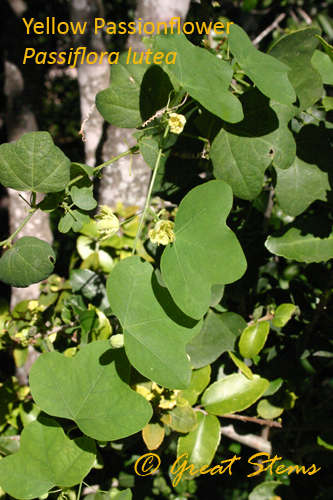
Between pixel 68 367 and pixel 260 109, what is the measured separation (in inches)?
22.4

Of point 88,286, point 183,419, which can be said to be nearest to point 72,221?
point 88,286

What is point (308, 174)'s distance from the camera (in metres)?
0.68

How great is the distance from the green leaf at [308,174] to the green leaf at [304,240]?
78 mm

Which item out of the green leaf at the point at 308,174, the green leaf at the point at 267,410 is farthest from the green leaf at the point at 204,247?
the green leaf at the point at 267,410

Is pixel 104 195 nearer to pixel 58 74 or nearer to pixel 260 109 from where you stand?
pixel 260 109

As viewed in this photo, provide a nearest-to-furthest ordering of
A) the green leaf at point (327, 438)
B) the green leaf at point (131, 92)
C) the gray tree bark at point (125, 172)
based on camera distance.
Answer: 1. the green leaf at point (131, 92)
2. the green leaf at point (327, 438)
3. the gray tree bark at point (125, 172)

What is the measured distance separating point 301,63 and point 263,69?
10 centimetres

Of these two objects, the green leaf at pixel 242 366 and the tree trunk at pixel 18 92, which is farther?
the tree trunk at pixel 18 92

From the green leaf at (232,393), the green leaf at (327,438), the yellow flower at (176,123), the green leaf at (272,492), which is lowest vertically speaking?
the green leaf at (272,492)

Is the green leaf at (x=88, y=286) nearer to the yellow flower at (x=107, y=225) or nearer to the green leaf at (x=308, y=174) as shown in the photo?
the yellow flower at (x=107, y=225)

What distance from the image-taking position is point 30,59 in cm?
179

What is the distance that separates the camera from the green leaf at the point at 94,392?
57 centimetres

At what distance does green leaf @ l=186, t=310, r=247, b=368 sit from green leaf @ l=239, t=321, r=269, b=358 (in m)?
0.03

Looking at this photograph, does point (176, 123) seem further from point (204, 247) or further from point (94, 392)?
point (94, 392)
